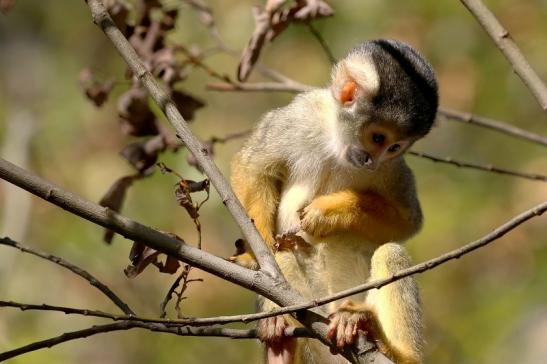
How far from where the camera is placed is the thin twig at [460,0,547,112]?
3.42m

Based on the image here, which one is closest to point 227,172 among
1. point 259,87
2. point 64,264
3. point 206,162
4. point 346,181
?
point 346,181

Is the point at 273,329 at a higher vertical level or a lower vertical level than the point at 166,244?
higher

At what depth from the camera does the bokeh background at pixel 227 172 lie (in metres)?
6.84

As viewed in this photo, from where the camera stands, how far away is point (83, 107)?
9570 mm

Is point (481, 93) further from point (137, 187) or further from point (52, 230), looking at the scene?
point (52, 230)

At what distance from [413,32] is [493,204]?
2.10 metres

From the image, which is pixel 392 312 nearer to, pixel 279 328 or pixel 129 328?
pixel 279 328

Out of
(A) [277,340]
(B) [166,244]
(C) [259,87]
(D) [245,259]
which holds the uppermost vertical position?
(C) [259,87]

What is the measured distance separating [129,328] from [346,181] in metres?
2.01

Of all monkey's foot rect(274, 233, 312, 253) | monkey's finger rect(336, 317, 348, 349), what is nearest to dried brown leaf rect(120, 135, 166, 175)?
monkey's foot rect(274, 233, 312, 253)

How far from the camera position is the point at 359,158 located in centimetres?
433

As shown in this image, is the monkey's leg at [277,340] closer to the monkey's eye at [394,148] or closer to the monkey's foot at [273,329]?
the monkey's foot at [273,329]

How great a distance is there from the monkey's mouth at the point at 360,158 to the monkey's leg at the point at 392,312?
0.46m

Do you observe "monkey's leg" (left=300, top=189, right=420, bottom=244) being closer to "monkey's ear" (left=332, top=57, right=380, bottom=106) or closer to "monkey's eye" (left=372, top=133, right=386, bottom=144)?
"monkey's eye" (left=372, top=133, right=386, bottom=144)
